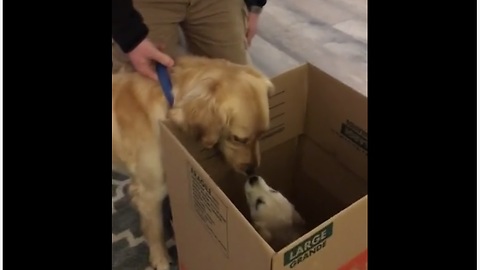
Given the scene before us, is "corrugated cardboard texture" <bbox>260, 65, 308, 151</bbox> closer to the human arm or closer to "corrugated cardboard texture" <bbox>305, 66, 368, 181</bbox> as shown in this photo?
"corrugated cardboard texture" <bbox>305, 66, 368, 181</bbox>

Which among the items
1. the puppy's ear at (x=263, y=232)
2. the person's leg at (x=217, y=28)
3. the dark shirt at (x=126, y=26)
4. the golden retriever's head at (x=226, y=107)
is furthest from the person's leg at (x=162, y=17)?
the puppy's ear at (x=263, y=232)

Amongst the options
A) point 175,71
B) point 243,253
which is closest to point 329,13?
point 175,71

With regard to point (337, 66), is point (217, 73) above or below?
above

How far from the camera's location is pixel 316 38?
8.10 ft

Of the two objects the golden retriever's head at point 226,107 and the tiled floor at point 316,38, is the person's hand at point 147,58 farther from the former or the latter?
the tiled floor at point 316,38

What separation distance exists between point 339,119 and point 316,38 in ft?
4.18

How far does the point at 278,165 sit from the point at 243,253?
530 millimetres

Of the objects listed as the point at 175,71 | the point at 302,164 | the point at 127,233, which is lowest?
the point at 127,233

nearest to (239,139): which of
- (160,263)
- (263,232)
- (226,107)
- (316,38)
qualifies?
(226,107)

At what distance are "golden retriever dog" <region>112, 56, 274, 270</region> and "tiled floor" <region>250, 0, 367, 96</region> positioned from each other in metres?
0.97

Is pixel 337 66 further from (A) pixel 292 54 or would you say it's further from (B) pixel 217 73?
(B) pixel 217 73

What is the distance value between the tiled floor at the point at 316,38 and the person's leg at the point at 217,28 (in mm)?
505

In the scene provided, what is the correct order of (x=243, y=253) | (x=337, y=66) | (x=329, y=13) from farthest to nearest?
1. (x=329, y=13)
2. (x=337, y=66)
3. (x=243, y=253)

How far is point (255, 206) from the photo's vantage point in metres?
1.22
